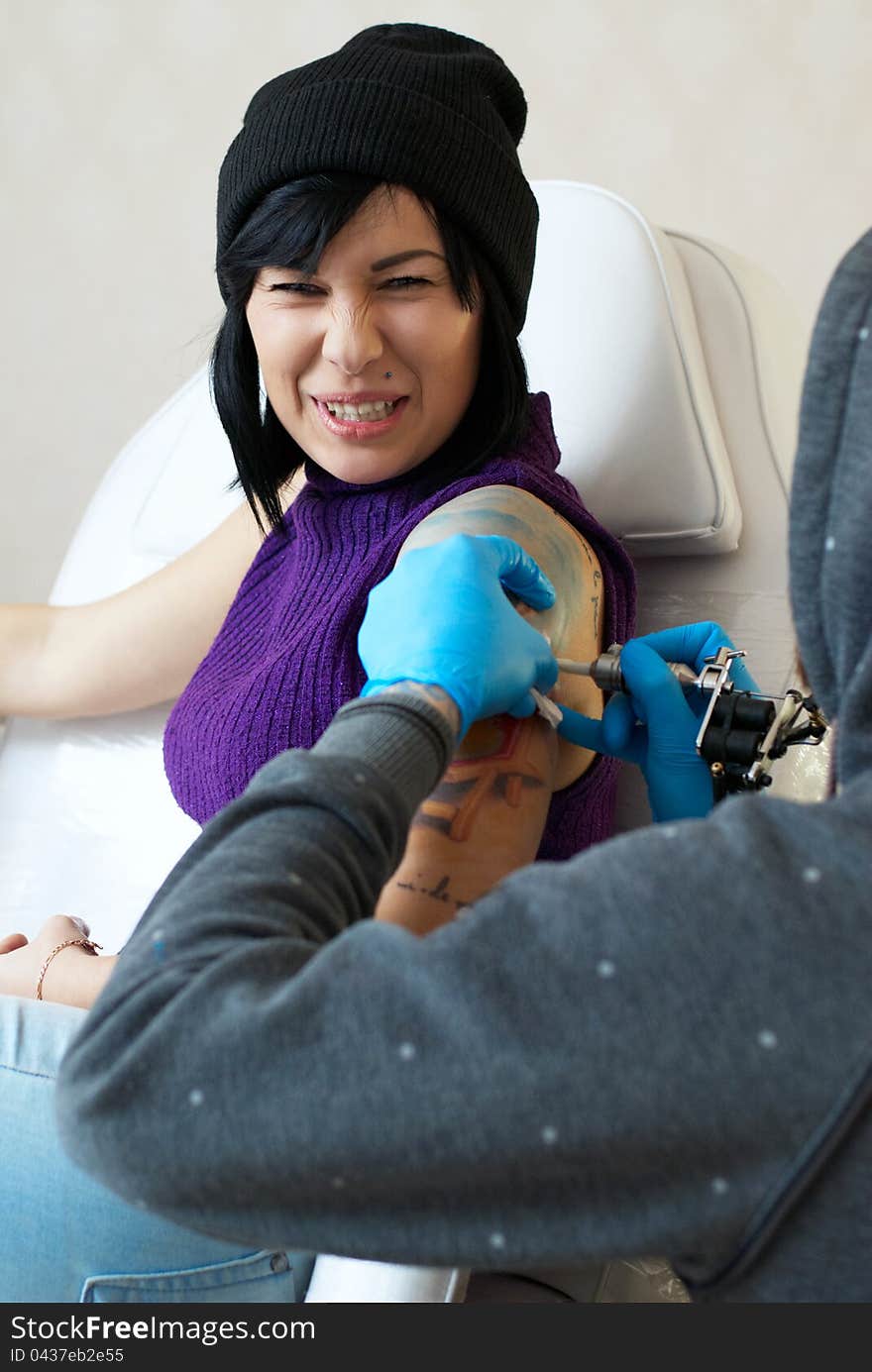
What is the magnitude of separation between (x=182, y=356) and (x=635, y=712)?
1868mm

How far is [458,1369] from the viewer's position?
0.75 metres

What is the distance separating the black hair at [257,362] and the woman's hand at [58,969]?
494 mm

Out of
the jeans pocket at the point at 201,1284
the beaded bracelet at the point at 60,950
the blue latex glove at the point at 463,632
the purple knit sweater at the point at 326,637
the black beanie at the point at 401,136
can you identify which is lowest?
the beaded bracelet at the point at 60,950

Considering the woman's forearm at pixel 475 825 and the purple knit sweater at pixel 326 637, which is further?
the purple knit sweater at pixel 326 637

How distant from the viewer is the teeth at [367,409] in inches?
47.0

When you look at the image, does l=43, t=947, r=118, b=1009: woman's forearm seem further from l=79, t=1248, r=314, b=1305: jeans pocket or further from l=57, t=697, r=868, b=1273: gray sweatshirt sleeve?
l=57, t=697, r=868, b=1273: gray sweatshirt sleeve

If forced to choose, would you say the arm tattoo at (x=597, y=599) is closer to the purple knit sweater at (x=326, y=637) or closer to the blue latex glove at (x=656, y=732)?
the purple knit sweater at (x=326, y=637)

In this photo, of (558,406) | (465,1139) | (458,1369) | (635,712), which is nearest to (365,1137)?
(465,1139)

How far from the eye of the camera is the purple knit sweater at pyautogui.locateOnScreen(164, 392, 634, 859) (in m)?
1.19

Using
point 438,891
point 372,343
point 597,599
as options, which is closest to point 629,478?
point 597,599

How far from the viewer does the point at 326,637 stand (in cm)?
119

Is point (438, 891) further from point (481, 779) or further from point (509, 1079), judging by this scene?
point (509, 1079)

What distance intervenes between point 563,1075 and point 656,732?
527mm

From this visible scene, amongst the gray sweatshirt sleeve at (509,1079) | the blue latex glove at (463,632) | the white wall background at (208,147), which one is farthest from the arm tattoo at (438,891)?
the white wall background at (208,147)
